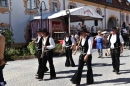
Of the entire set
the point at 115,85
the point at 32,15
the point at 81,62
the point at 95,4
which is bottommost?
the point at 115,85

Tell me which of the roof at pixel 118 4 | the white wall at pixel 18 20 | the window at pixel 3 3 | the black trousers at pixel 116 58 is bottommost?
the black trousers at pixel 116 58

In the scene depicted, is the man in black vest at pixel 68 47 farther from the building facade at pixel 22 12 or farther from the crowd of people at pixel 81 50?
the building facade at pixel 22 12

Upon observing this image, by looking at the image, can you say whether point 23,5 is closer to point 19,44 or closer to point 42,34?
point 19,44

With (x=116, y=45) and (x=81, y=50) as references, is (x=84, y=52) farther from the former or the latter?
(x=116, y=45)

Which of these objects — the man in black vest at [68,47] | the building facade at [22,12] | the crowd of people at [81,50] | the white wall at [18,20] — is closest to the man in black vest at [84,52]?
the crowd of people at [81,50]

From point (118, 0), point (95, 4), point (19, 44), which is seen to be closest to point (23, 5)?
point (19, 44)

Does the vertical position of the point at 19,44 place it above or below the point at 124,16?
below

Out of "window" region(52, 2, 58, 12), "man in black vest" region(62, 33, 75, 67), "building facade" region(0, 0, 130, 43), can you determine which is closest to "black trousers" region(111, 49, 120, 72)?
"man in black vest" region(62, 33, 75, 67)

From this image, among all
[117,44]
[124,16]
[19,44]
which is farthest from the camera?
[124,16]

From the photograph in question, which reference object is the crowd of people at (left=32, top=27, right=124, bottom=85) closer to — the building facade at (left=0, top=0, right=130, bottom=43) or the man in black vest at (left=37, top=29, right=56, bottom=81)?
the man in black vest at (left=37, top=29, right=56, bottom=81)

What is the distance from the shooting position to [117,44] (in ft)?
27.4

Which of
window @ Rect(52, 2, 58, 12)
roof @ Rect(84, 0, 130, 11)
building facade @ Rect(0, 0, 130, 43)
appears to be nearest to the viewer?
building facade @ Rect(0, 0, 130, 43)

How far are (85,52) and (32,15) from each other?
14.6 m

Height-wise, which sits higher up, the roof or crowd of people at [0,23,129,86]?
the roof
